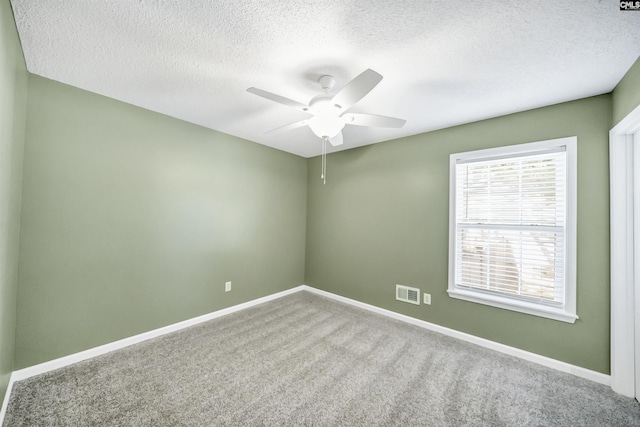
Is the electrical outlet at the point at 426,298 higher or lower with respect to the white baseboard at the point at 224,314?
higher

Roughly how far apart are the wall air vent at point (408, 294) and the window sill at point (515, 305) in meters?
0.41

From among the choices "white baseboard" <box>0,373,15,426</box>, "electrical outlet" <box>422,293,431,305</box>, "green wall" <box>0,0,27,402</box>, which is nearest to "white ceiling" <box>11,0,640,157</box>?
"green wall" <box>0,0,27,402</box>

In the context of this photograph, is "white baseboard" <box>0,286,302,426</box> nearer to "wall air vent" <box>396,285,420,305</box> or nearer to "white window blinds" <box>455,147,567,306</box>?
"wall air vent" <box>396,285,420,305</box>

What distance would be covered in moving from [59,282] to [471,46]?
363cm

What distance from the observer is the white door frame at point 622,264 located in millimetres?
1902

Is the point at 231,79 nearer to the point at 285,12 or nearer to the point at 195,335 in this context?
the point at 285,12

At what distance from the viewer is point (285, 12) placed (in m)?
1.34

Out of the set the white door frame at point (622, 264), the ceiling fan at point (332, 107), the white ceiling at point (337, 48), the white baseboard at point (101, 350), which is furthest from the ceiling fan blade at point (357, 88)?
the white baseboard at point (101, 350)

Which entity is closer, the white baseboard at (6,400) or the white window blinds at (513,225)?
the white baseboard at (6,400)

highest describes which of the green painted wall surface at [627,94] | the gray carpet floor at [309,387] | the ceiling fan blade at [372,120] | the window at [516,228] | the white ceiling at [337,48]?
the white ceiling at [337,48]

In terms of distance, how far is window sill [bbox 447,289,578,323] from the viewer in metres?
2.23

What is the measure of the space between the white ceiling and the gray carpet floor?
95.7 inches

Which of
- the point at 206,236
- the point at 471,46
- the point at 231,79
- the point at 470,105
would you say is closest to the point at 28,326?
the point at 206,236

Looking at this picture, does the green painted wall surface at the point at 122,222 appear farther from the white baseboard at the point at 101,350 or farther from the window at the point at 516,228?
the window at the point at 516,228
